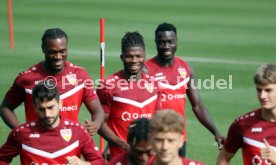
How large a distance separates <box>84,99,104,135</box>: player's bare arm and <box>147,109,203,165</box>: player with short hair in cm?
248

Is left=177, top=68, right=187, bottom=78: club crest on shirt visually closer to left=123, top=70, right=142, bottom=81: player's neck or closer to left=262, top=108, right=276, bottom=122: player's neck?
left=123, top=70, right=142, bottom=81: player's neck

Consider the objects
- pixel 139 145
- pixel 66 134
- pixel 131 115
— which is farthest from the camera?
pixel 131 115

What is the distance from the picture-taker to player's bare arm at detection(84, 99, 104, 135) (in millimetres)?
9234

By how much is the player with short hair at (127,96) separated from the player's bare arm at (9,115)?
1.00 m

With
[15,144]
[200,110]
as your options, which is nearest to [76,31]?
[200,110]

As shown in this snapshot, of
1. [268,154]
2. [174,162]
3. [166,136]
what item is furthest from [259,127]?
[166,136]

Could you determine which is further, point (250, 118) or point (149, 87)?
point (149, 87)

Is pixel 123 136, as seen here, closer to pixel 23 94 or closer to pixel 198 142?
pixel 23 94

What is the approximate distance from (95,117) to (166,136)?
2.88m

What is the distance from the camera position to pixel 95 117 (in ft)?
31.1

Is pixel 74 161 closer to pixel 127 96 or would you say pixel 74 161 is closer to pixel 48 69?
pixel 127 96

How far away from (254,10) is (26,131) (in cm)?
1929

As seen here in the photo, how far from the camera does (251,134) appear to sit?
8.12 m

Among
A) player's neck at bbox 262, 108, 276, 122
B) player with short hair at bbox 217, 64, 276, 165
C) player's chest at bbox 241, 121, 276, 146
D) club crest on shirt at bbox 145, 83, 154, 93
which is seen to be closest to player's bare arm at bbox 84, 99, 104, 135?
club crest on shirt at bbox 145, 83, 154, 93
